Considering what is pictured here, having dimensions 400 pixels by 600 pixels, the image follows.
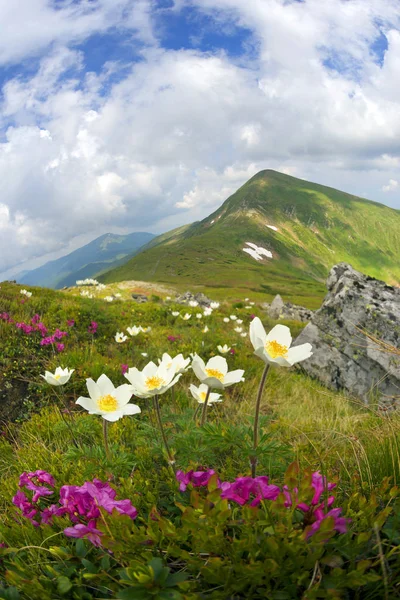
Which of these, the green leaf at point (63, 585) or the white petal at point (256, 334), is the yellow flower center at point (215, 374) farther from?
the green leaf at point (63, 585)

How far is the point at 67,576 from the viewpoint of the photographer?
189cm

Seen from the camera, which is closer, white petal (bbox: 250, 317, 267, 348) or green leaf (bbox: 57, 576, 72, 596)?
green leaf (bbox: 57, 576, 72, 596)

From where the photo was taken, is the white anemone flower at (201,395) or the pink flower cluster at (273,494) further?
the white anemone flower at (201,395)

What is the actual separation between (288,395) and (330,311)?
3.26 metres

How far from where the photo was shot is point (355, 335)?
8.19 metres

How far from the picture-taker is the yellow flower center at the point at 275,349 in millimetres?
2490

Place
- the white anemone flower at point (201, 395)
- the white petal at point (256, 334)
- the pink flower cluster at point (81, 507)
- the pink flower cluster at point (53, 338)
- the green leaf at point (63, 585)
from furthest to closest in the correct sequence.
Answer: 1. the pink flower cluster at point (53, 338)
2. the white anemone flower at point (201, 395)
3. the white petal at point (256, 334)
4. the pink flower cluster at point (81, 507)
5. the green leaf at point (63, 585)

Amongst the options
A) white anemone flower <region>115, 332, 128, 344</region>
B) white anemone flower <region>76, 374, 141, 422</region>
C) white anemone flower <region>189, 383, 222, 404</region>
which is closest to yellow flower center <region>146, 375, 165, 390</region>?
white anemone flower <region>76, 374, 141, 422</region>

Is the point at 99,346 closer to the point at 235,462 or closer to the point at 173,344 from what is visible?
the point at 173,344

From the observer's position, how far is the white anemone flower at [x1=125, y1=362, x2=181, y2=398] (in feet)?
8.18

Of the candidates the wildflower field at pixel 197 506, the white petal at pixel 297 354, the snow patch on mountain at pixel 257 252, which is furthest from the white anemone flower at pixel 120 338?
the snow patch on mountain at pixel 257 252

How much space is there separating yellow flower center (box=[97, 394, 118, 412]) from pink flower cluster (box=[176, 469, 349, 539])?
2.52 ft

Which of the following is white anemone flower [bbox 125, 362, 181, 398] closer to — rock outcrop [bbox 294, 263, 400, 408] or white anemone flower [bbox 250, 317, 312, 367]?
white anemone flower [bbox 250, 317, 312, 367]

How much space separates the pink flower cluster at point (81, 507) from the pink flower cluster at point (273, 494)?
432 millimetres
